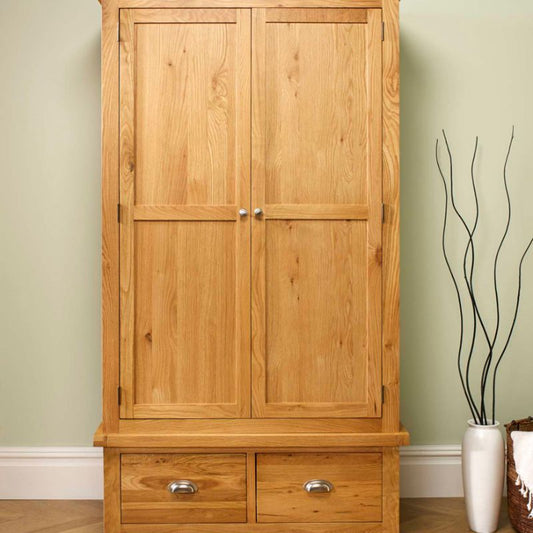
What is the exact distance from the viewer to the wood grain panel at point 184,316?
2.20 metres

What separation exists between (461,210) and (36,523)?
2.14 meters

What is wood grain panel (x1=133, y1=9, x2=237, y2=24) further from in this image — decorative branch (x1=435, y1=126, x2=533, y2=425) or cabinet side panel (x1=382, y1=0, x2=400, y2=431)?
decorative branch (x1=435, y1=126, x2=533, y2=425)

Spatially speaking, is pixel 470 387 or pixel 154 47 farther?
pixel 470 387

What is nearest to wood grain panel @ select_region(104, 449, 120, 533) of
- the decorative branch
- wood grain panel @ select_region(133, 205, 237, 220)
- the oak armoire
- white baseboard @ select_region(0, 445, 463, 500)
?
the oak armoire

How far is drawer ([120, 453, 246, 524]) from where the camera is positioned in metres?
2.20

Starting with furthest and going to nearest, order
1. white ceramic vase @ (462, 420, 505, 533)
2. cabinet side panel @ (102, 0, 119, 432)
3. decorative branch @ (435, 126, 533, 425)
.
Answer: decorative branch @ (435, 126, 533, 425), white ceramic vase @ (462, 420, 505, 533), cabinet side panel @ (102, 0, 119, 432)

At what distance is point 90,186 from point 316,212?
3.44 ft

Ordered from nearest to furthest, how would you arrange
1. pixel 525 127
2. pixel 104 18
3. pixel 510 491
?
pixel 104 18
pixel 510 491
pixel 525 127

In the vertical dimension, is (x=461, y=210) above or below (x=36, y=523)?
above

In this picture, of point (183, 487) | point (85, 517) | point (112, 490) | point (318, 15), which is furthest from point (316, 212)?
point (85, 517)

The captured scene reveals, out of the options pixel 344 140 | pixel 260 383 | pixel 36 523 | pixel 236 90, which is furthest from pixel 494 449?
pixel 36 523

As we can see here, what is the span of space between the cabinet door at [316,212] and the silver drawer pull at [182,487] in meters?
0.35

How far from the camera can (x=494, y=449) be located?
7.47 ft

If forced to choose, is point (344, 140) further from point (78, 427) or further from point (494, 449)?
point (78, 427)
